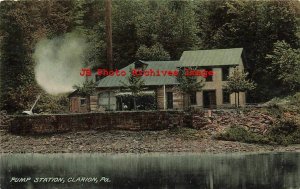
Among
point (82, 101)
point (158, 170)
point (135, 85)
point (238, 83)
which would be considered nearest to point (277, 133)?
point (238, 83)

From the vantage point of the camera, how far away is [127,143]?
46781 millimetres

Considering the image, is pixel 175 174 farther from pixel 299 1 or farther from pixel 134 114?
pixel 299 1

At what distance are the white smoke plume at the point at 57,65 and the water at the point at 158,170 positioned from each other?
1175 inches

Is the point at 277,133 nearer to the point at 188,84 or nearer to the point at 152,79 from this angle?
the point at 188,84

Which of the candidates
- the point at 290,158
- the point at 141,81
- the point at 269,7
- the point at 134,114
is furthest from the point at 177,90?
the point at 290,158

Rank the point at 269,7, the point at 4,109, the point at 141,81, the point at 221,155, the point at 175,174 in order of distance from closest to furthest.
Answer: the point at 175,174 → the point at 221,155 → the point at 141,81 → the point at 4,109 → the point at 269,7

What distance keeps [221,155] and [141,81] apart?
752 inches

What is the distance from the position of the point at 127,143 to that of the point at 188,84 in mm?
12533

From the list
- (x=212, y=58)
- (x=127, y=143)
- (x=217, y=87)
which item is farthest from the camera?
(x=212, y=58)

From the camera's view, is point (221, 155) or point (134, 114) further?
point (134, 114)

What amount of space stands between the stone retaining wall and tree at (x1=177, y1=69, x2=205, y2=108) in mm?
6752

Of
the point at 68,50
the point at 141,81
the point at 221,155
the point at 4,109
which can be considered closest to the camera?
the point at 221,155

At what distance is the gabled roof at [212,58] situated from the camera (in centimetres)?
6122

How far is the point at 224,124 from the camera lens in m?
49.1
